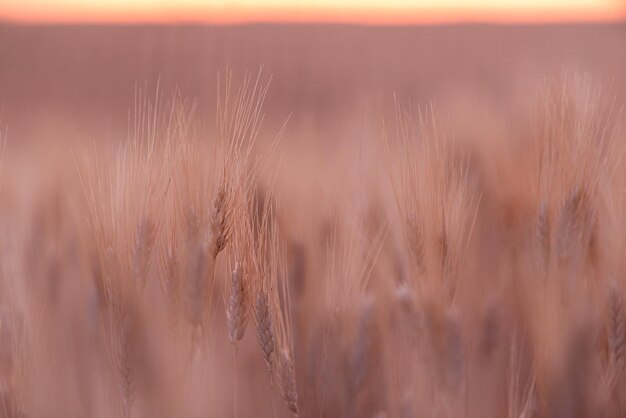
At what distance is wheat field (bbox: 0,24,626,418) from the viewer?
2.11ft

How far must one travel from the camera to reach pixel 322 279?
2.57 ft

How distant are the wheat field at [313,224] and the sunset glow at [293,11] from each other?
3cm

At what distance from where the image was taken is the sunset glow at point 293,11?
967 millimetres

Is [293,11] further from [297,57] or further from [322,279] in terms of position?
[322,279]

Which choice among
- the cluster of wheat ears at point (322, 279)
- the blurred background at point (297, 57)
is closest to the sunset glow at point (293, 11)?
the blurred background at point (297, 57)

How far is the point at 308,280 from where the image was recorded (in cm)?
78

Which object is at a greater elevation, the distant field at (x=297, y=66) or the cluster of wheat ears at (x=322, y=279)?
the distant field at (x=297, y=66)

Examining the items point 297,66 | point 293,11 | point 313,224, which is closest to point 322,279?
point 313,224

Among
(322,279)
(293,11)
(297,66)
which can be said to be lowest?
(322,279)

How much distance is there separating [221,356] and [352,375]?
0.29m

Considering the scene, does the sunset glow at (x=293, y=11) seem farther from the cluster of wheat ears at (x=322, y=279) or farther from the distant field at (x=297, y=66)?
the cluster of wheat ears at (x=322, y=279)

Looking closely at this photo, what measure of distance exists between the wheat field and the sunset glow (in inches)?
1.1

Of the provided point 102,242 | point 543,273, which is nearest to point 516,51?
point 543,273

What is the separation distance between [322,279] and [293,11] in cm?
52
